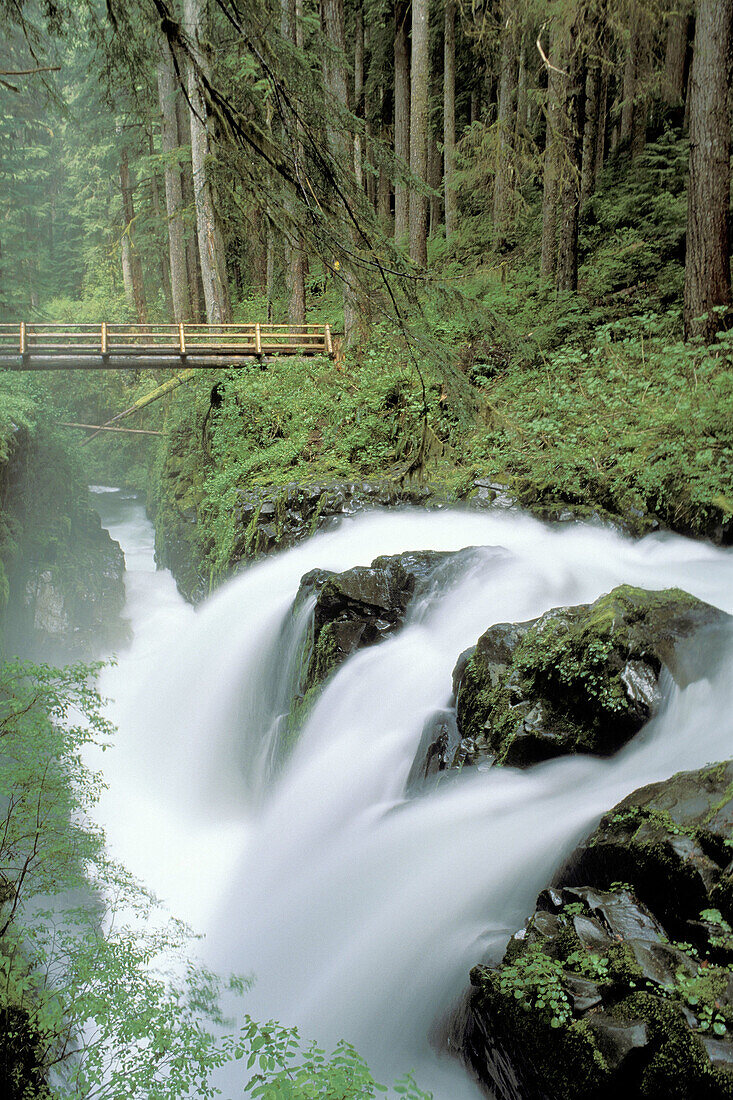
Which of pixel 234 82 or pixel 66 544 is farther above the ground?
pixel 234 82

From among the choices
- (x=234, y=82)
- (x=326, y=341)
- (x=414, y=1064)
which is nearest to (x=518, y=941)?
(x=414, y=1064)

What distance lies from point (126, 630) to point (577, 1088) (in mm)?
11961

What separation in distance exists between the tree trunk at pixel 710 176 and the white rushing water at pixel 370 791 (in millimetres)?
3814

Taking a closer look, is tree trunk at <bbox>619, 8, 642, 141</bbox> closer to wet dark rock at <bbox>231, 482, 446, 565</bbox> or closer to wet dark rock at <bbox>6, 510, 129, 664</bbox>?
wet dark rock at <bbox>231, 482, 446, 565</bbox>

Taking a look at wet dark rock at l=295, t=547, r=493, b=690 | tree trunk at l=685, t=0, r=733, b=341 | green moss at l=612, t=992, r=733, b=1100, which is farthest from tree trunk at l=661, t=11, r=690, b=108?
green moss at l=612, t=992, r=733, b=1100

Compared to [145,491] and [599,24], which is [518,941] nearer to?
[599,24]

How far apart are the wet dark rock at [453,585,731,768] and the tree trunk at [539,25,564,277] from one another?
676cm

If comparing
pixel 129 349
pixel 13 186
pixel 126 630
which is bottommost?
pixel 126 630

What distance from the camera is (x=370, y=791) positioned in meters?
5.92

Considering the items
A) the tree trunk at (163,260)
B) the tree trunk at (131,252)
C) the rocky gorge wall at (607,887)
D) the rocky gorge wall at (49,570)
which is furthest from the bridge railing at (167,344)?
the tree trunk at (131,252)

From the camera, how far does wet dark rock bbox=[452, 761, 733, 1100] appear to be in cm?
303

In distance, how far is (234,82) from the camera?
4.00 metres

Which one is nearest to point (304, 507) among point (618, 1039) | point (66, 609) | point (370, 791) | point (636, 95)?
point (370, 791)

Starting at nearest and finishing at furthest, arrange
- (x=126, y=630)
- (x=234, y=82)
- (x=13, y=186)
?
1. (x=234, y=82)
2. (x=126, y=630)
3. (x=13, y=186)
